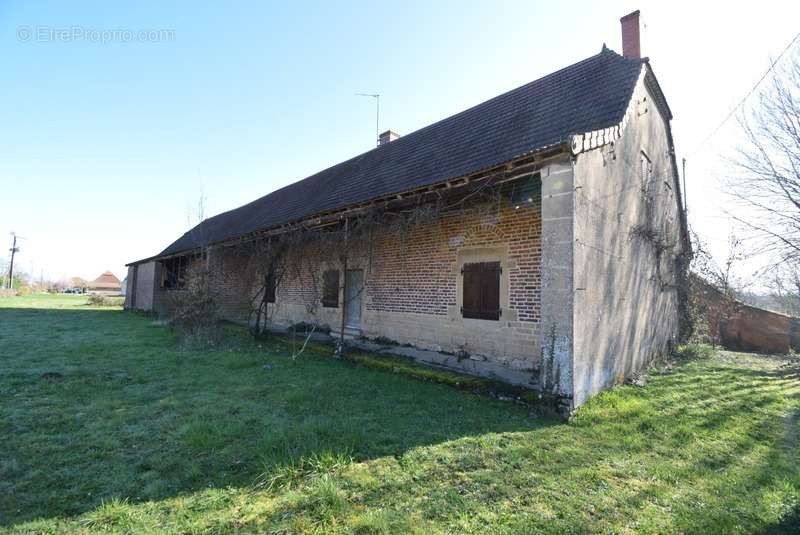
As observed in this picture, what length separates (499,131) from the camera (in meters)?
8.19

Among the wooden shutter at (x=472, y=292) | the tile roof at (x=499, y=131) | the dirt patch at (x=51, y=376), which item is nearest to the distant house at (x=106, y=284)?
the tile roof at (x=499, y=131)

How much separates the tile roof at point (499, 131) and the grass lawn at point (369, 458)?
12.1 ft

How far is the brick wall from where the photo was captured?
650 centimetres

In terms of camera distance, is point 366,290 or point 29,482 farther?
point 366,290

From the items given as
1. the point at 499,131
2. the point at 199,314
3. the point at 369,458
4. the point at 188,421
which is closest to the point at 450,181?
the point at 499,131

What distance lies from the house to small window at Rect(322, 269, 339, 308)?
2.0 inches

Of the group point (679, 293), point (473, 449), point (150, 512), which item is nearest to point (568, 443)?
point (473, 449)

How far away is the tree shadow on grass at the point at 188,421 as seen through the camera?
3.11 meters

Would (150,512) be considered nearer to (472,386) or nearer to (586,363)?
(472,386)

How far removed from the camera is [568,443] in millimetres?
4164

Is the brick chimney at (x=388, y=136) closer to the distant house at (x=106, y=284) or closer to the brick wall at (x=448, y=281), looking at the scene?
the brick wall at (x=448, y=281)

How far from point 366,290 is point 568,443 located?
636cm

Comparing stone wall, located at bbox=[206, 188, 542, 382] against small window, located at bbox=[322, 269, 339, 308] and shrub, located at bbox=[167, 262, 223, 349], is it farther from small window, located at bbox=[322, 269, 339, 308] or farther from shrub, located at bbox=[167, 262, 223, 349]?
shrub, located at bbox=[167, 262, 223, 349]

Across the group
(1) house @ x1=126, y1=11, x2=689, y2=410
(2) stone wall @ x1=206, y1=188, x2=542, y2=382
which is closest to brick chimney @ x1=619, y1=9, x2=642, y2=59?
(1) house @ x1=126, y1=11, x2=689, y2=410
